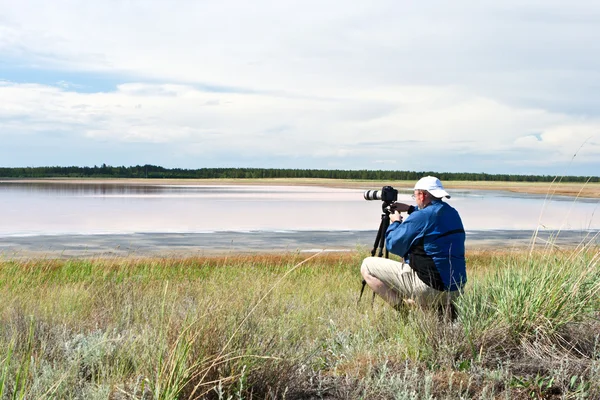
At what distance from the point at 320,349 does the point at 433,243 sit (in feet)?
4.97

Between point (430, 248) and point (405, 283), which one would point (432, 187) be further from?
point (405, 283)

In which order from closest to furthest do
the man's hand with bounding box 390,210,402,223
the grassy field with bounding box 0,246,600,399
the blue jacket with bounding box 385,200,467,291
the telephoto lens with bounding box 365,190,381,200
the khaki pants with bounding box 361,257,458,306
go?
the grassy field with bounding box 0,246,600,399 → the blue jacket with bounding box 385,200,467,291 → the khaki pants with bounding box 361,257,458,306 → the man's hand with bounding box 390,210,402,223 → the telephoto lens with bounding box 365,190,381,200

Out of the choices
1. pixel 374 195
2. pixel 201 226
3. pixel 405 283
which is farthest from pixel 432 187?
pixel 201 226

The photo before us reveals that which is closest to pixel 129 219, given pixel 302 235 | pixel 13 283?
pixel 302 235

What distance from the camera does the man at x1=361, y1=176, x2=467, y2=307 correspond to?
5852 millimetres

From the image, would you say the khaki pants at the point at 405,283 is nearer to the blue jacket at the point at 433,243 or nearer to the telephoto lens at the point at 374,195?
the blue jacket at the point at 433,243

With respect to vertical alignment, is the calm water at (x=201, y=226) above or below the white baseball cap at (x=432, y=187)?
below

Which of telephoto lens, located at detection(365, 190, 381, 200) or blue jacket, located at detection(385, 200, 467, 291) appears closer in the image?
blue jacket, located at detection(385, 200, 467, 291)

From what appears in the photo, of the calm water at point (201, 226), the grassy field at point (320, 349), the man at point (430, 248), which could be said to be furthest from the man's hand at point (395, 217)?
the calm water at point (201, 226)

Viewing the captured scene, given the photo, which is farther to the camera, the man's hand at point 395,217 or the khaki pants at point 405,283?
the man's hand at point 395,217

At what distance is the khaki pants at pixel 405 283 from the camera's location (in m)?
6.02

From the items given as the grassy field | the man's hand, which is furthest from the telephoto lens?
the grassy field

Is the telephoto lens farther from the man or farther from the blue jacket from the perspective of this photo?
the blue jacket

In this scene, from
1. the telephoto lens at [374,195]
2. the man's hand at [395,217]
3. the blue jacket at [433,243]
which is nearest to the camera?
the blue jacket at [433,243]
